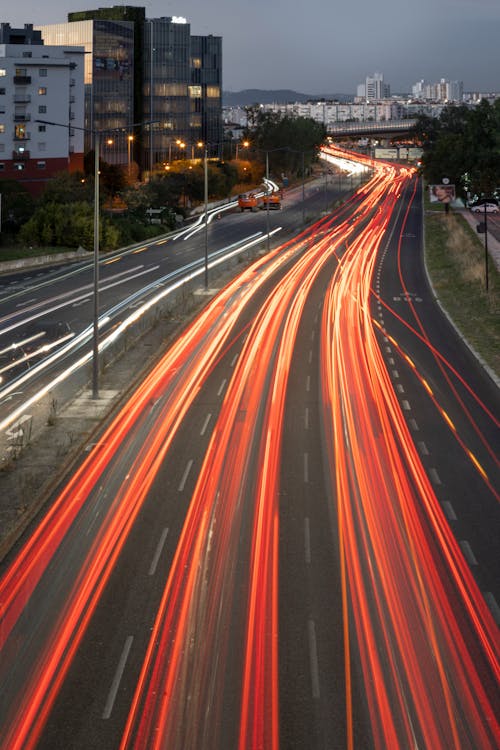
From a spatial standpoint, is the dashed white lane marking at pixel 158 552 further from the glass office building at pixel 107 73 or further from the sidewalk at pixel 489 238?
the glass office building at pixel 107 73

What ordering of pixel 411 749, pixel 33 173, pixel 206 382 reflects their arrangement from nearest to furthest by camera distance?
pixel 411 749 < pixel 206 382 < pixel 33 173

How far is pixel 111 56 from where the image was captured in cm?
13975

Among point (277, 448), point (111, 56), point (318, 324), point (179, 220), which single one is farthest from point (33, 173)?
point (277, 448)

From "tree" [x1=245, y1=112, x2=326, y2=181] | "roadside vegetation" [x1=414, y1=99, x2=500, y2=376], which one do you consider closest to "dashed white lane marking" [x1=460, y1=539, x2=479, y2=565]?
"roadside vegetation" [x1=414, y1=99, x2=500, y2=376]

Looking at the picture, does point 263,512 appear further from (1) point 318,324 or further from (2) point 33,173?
(2) point 33,173

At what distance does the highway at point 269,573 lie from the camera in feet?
38.0

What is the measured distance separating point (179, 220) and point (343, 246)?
26.4 meters

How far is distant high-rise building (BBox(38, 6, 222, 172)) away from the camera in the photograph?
5472 inches

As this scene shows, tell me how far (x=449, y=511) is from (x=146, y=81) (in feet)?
458

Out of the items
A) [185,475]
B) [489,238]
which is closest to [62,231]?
[489,238]

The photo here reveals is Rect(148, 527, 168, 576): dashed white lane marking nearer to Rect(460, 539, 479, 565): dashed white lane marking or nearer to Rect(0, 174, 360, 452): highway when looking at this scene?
Rect(460, 539, 479, 565): dashed white lane marking

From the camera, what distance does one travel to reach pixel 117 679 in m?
12.4

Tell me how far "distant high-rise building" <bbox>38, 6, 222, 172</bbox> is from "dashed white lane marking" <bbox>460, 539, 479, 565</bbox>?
126157 mm

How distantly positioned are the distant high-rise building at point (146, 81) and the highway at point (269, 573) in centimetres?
11672
